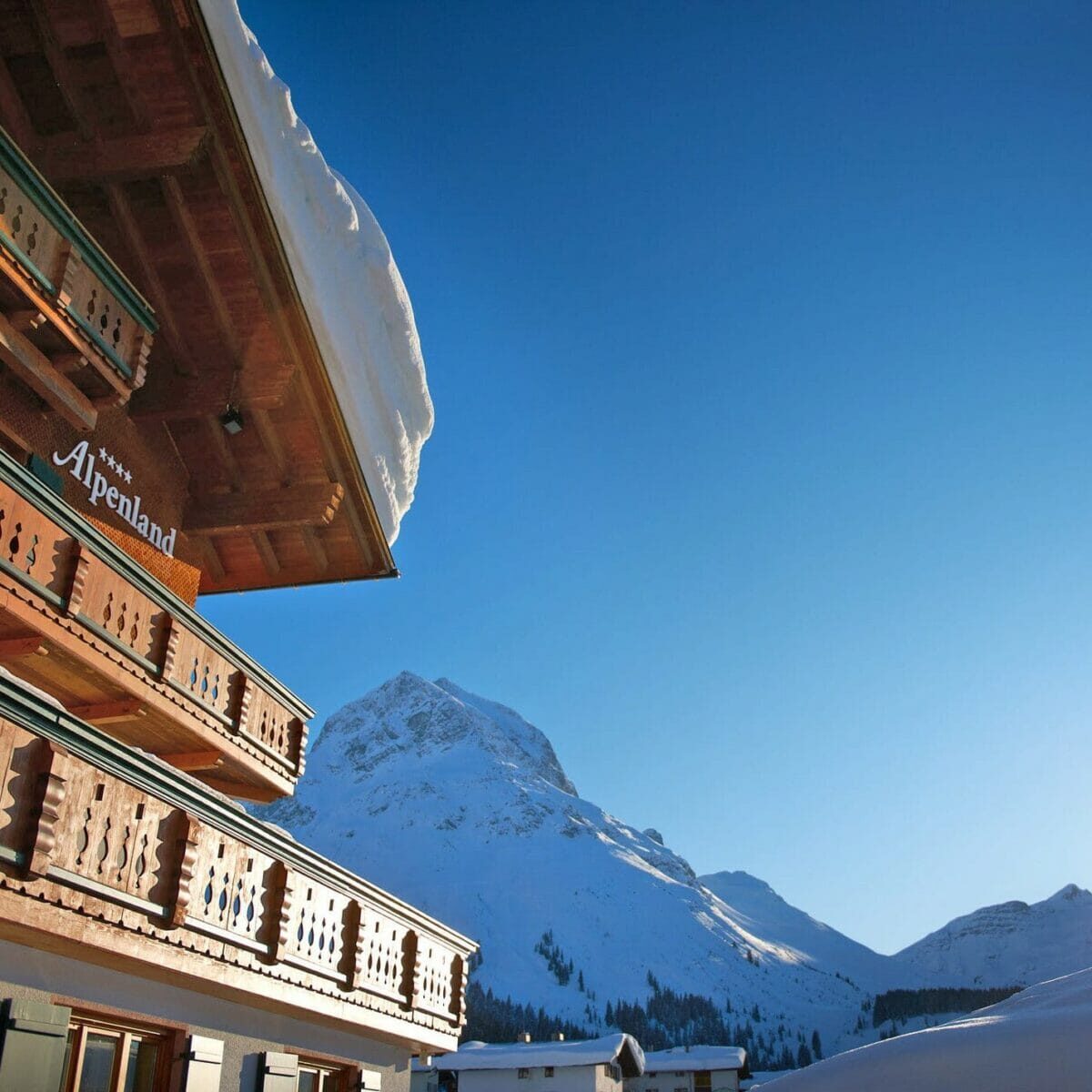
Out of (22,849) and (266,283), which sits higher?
(266,283)

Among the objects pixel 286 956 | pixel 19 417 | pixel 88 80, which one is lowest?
pixel 286 956

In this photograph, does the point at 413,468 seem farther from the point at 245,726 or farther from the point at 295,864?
the point at 295,864

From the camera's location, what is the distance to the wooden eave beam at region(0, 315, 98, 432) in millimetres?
8219

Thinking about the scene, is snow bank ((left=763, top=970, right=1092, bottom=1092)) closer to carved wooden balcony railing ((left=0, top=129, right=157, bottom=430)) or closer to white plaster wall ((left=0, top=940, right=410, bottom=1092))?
white plaster wall ((left=0, top=940, right=410, bottom=1092))

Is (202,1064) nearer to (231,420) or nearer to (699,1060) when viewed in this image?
(231,420)

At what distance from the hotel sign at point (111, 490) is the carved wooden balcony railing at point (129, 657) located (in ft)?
5.32

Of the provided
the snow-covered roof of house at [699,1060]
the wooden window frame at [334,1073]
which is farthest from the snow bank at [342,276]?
the snow-covered roof of house at [699,1060]

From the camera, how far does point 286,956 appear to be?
8.84 metres

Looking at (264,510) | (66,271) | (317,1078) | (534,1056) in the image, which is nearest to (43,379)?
(66,271)

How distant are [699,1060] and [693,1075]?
0.87 meters

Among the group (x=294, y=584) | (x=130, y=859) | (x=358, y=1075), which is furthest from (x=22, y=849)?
(x=294, y=584)

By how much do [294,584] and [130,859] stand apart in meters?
8.23

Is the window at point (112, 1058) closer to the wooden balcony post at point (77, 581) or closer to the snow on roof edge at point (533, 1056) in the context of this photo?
the wooden balcony post at point (77, 581)

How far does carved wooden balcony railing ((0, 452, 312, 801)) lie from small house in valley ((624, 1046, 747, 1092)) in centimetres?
4676
